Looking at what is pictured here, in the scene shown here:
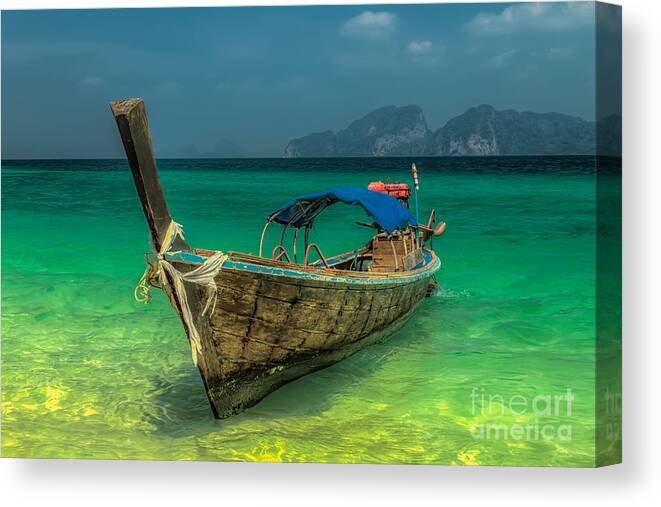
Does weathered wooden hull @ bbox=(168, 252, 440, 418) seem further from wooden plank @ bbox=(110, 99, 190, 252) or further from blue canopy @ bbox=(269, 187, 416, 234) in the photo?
blue canopy @ bbox=(269, 187, 416, 234)

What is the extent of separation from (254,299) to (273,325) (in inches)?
18.6

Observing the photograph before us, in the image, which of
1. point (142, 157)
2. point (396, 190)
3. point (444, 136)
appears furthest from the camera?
point (444, 136)

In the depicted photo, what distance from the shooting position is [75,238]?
1338cm

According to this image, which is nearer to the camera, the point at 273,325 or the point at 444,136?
the point at 273,325

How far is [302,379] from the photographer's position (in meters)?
9.16

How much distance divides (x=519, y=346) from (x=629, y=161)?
3169 mm

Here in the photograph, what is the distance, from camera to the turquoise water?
7.84 m

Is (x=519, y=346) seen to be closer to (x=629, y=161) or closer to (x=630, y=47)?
(x=629, y=161)

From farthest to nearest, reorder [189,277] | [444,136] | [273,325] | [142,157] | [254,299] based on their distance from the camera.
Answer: [444,136] < [273,325] < [254,299] < [189,277] < [142,157]

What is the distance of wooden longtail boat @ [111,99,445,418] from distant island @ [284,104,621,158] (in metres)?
2.44

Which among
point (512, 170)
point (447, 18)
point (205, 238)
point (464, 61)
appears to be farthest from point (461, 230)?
point (447, 18)

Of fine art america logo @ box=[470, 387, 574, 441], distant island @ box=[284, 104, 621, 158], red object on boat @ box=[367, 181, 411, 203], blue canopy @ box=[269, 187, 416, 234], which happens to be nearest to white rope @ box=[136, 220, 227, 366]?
blue canopy @ box=[269, 187, 416, 234]

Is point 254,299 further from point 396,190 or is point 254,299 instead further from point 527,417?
point 396,190

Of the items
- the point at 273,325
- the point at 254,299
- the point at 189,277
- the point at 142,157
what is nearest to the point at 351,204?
the point at 273,325
